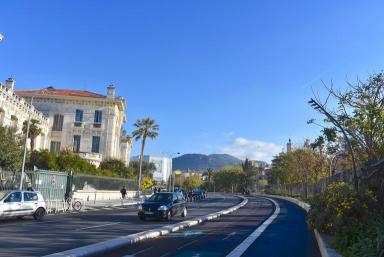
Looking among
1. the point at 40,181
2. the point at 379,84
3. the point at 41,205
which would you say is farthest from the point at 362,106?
the point at 40,181

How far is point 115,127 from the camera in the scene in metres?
74.8

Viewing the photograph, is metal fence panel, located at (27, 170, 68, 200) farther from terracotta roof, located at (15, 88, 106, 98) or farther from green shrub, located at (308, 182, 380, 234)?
terracotta roof, located at (15, 88, 106, 98)

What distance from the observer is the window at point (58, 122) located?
70.1 meters

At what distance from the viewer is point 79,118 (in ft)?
234

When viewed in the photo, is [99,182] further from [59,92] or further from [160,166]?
[160,166]

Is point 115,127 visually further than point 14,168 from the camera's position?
Yes

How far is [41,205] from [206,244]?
12.5 meters

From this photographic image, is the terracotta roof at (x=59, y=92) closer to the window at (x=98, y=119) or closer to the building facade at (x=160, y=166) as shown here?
the window at (x=98, y=119)

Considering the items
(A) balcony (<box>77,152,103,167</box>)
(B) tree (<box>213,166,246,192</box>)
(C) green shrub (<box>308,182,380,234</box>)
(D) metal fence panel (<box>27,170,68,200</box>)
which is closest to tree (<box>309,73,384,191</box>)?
(C) green shrub (<box>308,182,380,234</box>)

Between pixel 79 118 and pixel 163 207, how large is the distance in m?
47.7

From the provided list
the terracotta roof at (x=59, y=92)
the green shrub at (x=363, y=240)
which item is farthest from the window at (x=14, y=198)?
the terracotta roof at (x=59, y=92)

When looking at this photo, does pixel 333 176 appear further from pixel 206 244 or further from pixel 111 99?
pixel 111 99

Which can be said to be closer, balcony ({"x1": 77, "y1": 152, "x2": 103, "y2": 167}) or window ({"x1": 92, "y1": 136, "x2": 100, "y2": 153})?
balcony ({"x1": 77, "y1": 152, "x2": 103, "y2": 167})

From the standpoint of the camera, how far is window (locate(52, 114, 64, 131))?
70.1 meters
